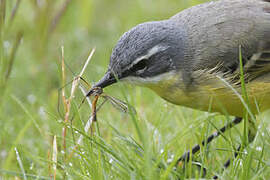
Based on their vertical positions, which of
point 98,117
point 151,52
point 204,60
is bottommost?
point 98,117

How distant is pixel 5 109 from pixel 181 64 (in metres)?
2.39

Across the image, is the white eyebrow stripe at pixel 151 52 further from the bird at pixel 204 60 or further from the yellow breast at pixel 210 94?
the yellow breast at pixel 210 94

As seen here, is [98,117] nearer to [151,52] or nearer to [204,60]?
[151,52]

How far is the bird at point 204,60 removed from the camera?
404 cm

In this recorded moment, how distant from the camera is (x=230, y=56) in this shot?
4.12 metres

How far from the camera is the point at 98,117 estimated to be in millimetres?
4141

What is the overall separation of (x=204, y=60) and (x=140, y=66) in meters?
0.58

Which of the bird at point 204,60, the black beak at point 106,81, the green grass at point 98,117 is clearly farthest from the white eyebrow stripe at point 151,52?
the green grass at point 98,117

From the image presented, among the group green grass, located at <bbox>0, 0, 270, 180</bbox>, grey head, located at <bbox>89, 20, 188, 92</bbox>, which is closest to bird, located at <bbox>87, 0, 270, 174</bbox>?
grey head, located at <bbox>89, 20, 188, 92</bbox>

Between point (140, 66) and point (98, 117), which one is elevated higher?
point (140, 66)

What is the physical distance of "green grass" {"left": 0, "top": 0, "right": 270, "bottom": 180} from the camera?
3.35 meters

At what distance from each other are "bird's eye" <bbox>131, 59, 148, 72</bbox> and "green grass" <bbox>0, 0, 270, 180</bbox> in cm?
43

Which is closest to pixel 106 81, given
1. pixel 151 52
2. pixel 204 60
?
pixel 151 52

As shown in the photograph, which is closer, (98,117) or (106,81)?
(106,81)
